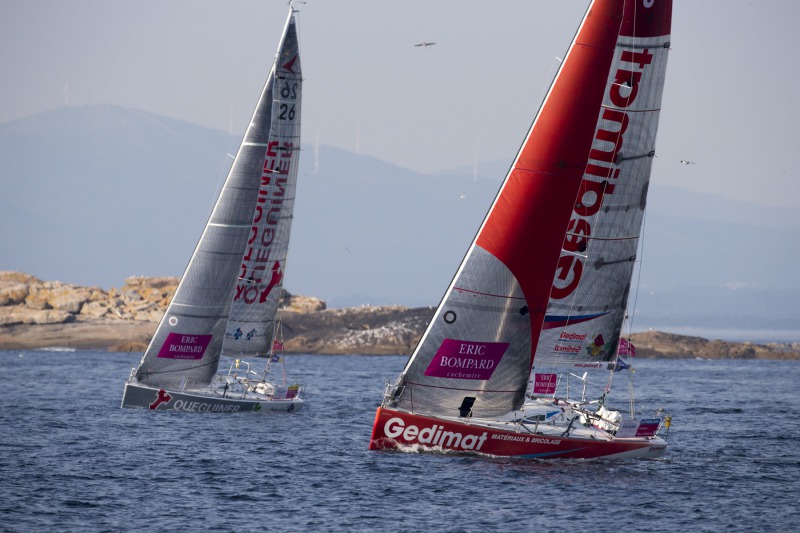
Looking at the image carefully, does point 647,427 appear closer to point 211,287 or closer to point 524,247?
point 524,247

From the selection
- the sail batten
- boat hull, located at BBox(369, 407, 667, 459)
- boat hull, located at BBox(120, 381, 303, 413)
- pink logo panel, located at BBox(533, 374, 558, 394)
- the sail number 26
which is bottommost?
boat hull, located at BBox(120, 381, 303, 413)

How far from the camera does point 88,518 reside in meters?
28.4

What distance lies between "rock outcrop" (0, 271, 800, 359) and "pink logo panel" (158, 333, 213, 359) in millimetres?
63798

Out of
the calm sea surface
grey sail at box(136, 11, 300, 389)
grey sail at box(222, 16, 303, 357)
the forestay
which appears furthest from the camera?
grey sail at box(222, 16, 303, 357)

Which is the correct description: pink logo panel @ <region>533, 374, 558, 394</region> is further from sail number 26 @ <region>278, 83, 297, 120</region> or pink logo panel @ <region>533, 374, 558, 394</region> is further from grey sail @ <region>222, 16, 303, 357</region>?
sail number 26 @ <region>278, 83, 297, 120</region>

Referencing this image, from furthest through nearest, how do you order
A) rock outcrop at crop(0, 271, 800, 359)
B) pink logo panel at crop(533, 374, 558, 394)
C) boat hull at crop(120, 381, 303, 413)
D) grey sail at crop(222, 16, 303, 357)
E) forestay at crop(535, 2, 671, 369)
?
rock outcrop at crop(0, 271, 800, 359), grey sail at crop(222, 16, 303, 357), boat hull at crop(120, 381, 303, 413), pink logo panel at crop(533, 374, 558, 394), forestay at crop(535, 2, 671, 369)

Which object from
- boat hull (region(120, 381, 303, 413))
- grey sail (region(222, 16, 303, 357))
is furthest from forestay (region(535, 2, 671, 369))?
grey sail (region(222, 16, 303, 357))

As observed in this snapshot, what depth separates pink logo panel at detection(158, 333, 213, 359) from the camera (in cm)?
4778

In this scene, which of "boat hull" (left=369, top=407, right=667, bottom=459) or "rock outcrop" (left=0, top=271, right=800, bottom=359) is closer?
"boat hull" (left=369, top=407, right=667, bottom=459)

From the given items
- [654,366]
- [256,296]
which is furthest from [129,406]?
[654,366]

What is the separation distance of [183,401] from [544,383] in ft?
55.3

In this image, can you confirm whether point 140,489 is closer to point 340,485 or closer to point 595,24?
point 340,485

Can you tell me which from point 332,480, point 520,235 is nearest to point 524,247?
point 520,235

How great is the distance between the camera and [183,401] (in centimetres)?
4769
